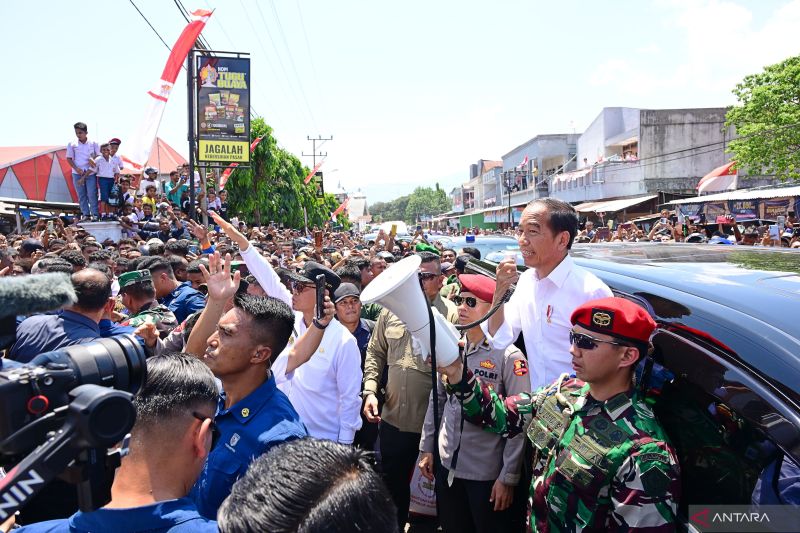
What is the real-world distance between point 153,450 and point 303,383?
1944 millimetres

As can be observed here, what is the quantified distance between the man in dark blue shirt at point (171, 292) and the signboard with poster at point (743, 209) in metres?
19.4

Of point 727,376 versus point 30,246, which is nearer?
point 727,376

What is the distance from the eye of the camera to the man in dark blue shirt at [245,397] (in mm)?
2160

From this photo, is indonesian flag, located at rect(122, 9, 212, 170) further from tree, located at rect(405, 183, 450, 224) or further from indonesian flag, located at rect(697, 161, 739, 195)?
tree, located at rect(405, 183, 450, 224)

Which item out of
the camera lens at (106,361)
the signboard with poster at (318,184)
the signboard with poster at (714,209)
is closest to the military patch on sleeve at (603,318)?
the camera lens at (106,361)

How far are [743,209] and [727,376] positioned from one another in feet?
71.6

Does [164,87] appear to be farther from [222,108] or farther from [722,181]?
[722,181]

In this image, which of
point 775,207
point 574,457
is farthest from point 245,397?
point 775,207

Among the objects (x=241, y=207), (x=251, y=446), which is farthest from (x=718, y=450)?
(x=241, y=207)

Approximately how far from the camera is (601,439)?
2.04 metres

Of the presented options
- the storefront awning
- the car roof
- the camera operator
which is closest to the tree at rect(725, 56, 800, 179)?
the storefront awning

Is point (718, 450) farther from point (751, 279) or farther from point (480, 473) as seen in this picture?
point (480, 473)

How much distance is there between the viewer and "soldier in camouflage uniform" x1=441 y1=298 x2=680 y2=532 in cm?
189

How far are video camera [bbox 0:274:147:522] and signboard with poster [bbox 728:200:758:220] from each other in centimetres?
2164
